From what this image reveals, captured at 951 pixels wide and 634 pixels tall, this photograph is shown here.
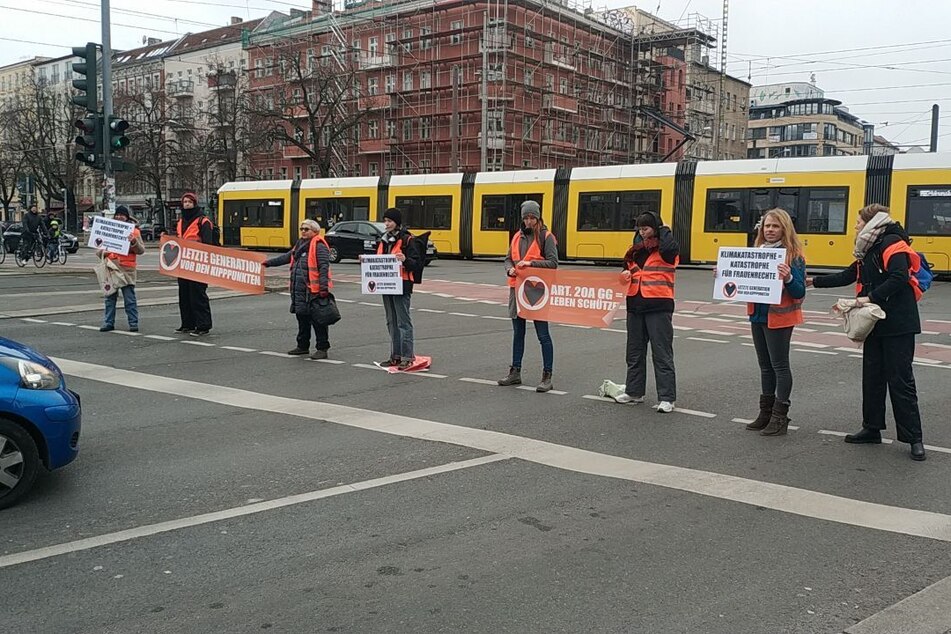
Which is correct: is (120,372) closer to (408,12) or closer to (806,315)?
(806,315)

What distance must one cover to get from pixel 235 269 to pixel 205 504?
7749mm

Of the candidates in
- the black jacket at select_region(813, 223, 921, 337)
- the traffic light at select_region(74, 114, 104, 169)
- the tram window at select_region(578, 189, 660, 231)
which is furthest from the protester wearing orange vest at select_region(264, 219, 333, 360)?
the tram window at select_region(578, 189, 660, 231)

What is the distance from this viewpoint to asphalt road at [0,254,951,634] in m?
3.84

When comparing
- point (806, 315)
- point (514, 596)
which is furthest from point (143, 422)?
point (806, 315)

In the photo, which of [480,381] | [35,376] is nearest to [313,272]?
[480,381]

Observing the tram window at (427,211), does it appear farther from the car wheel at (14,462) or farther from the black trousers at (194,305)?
the car wheel at (14,462)

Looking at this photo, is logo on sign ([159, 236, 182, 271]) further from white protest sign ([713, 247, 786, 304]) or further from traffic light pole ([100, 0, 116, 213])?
white protest sign ([713, 247, 786, 304])

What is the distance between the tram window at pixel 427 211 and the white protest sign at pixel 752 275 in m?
26.3

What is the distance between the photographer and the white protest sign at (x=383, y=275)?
10.0 metres

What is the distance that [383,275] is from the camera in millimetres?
10156

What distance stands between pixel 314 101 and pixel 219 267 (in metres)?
55.4

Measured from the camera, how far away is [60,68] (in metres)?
100

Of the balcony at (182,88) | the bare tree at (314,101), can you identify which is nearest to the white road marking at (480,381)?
the bare tree at (314,101)

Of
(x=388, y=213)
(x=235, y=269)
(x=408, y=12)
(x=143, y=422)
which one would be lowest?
(x=143, y=422)
